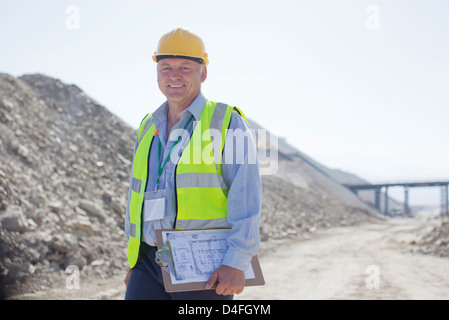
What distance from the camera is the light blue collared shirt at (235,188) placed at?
1.94 meters

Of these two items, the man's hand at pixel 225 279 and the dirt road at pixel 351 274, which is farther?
the dirt road at pixel 351 274

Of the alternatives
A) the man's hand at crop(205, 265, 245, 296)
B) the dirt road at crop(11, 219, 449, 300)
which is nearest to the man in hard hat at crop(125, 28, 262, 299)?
the man's hand at crop(205, 265, 245, 296)

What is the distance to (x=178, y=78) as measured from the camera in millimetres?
2201

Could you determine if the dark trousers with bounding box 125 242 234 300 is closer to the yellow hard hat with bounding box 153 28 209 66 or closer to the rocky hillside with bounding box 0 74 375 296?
the yellow hard hat with bounding box 153 28 209 66

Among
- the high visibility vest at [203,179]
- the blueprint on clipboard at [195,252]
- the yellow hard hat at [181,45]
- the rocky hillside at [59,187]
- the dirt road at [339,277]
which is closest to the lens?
the blueprint on clipboard at [195,252]

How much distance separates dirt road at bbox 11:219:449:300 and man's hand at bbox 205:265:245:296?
4798mm

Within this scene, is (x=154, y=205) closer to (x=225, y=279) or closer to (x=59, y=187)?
(x=225, y=279)

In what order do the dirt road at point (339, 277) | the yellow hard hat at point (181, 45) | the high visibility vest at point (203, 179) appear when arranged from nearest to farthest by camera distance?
the high visibility vest at point (203, 179) → the yellow hard hat at point (181, 45) → the dirt road at point (339, 277)

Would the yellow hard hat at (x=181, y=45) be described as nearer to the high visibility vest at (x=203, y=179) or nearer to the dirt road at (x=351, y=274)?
the high visibility vest at (x=203, y=179)

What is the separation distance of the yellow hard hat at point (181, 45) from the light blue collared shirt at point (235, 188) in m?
0.22

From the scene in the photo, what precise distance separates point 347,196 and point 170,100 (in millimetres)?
42645

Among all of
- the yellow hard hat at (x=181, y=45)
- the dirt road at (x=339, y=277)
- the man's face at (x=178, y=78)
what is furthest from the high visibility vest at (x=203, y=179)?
the dirt road at (x=339, y=277)
